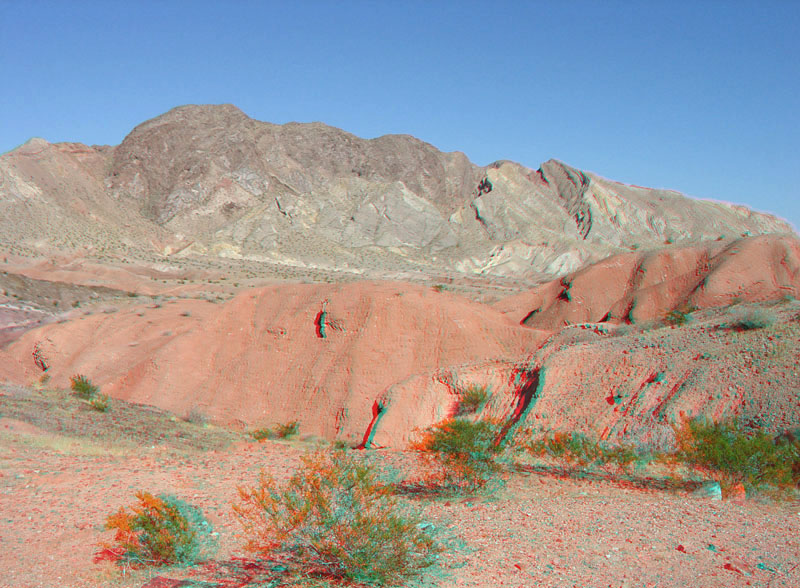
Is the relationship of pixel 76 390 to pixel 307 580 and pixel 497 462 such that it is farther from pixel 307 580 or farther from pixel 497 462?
pixel 307 580

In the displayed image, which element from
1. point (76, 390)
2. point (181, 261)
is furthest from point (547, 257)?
point (76, 390)

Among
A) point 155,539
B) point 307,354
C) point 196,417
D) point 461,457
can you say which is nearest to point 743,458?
point 461,457

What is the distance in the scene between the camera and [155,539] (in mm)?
5938

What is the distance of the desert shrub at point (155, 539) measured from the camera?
233 inches

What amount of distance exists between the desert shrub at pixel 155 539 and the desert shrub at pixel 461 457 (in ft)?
10.3

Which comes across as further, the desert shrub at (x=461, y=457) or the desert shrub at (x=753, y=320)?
the desert shrub at (x=753, y=320)

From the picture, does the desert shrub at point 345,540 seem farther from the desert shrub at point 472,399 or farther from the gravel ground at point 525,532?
the desert shrub at point 472,399

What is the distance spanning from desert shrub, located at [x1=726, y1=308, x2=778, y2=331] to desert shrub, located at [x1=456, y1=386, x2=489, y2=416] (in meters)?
4.77

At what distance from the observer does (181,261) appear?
60.7 meters

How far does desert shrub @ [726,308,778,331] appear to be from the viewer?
452 inches

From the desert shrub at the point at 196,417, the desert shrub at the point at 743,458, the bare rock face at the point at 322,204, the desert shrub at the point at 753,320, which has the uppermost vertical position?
the bare rock face at the point at 322,204

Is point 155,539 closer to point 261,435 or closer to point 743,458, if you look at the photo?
point 743,458

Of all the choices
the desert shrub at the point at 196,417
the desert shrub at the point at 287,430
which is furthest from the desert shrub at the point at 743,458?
the desert shrub at the point at 196,417

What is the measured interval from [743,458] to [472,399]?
6621 mm
